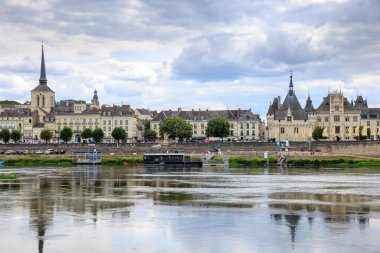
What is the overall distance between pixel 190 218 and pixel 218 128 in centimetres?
11071

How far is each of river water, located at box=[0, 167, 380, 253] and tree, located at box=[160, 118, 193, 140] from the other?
287 ft

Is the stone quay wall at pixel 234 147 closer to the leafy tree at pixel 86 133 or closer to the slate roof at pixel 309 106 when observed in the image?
the leafy tree at pixel 86 133

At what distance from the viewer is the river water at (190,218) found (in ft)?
89.3

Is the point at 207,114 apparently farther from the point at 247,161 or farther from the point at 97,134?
the point at 247,161

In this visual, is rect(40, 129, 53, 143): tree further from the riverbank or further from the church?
the riverbank

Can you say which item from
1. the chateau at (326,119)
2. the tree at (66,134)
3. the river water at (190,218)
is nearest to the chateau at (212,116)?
the chateau at (326,119)

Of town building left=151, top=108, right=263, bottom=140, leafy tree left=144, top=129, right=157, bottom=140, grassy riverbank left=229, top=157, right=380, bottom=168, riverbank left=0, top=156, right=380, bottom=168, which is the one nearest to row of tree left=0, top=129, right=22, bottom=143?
leafy tree left=144, top=129, right=157, bottom=140

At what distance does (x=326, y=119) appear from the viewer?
142875mm

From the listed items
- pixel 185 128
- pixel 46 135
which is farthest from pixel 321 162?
pixel 46 135

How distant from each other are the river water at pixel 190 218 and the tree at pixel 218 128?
295ft

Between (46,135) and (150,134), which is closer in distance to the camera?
(46,135)

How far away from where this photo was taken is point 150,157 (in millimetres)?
102062

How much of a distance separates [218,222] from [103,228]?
551 centimetres

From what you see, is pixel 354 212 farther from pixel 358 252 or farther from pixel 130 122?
pixel 130 122
